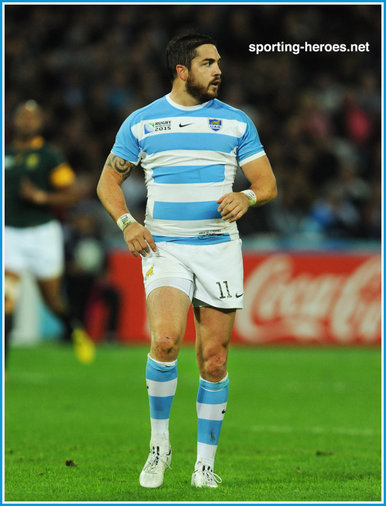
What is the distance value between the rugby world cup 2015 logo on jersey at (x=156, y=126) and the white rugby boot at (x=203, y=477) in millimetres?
1921

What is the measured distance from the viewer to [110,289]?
50.3ft

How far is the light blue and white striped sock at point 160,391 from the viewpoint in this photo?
572cm

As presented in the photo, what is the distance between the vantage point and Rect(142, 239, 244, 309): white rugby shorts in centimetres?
583

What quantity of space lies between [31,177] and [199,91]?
19.1ft

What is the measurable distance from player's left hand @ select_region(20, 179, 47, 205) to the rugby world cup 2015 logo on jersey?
5.28 metres

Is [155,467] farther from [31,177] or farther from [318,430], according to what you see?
[31,177]

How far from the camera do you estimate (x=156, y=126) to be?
5871 mm

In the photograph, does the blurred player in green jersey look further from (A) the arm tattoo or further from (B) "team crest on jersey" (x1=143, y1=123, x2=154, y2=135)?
(B) "team crest on jersey" (x1=143, y1=123, x2=154, y2=135)

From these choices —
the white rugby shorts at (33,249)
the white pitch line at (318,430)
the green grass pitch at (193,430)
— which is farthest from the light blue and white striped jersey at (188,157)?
the white rugby shorts at (33,249)

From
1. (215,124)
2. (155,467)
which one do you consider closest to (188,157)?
(215,124)

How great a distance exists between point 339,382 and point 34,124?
4.41 meters

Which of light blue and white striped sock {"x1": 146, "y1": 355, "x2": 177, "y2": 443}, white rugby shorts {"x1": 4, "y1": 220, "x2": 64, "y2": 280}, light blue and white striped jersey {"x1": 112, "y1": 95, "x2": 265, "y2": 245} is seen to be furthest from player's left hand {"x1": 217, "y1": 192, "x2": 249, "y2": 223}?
white rugby shorts {"x1": 4, "y1": 220, "x2": 64, "y2": 280}

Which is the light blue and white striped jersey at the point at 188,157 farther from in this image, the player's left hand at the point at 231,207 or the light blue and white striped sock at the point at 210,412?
the light blue and white striped sock at the point at 210,412

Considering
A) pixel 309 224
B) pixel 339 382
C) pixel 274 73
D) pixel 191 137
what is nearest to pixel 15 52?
pixel 274 73
